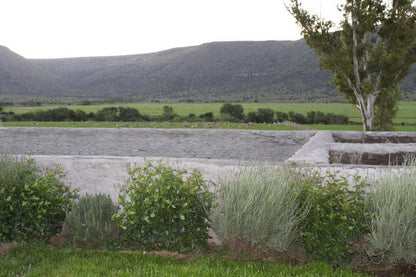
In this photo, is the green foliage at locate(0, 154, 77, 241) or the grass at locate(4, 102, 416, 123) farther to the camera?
the grass at locate(4, 102, 416, 123)

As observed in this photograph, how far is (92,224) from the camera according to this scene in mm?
4508

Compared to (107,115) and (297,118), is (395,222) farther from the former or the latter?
(297,118)

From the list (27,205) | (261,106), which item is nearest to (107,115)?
(261,106)

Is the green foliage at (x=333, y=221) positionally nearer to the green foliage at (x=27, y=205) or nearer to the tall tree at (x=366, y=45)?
the green foliage at (x=27, y=205)

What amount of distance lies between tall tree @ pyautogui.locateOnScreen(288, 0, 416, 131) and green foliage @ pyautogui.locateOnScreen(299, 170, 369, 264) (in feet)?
35.0

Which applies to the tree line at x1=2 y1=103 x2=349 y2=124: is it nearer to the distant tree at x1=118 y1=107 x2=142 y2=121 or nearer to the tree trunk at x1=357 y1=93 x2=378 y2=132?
the distant tree at x1=118 y1=107 x2=142 y2=121

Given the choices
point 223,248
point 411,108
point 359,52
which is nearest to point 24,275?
point 223,248

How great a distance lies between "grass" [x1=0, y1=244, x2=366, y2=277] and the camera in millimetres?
3475

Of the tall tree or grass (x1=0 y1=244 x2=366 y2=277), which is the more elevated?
the tall tree

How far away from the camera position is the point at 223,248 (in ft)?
14.4

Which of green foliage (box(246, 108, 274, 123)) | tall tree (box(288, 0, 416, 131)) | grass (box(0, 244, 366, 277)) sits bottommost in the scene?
grass (box(0, 244, 366, 277))

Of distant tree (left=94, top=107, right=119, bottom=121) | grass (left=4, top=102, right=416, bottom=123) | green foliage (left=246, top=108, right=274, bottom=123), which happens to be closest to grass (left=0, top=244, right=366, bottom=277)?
distant tree (left=94, top=107, right=119, bottom=121)

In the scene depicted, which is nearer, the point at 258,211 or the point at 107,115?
the point at 258,211

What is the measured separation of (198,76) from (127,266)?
51.8m
